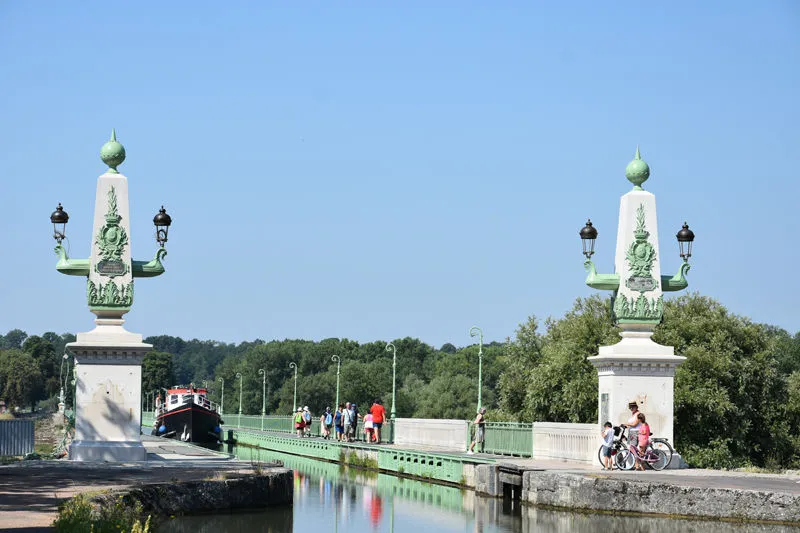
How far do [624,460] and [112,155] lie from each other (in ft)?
46.2

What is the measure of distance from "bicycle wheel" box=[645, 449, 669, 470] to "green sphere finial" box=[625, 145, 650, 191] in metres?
6.67

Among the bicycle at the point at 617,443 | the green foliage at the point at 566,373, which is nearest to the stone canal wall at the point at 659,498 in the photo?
the bicycle at the point at 617,443

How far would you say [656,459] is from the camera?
95.0 ft

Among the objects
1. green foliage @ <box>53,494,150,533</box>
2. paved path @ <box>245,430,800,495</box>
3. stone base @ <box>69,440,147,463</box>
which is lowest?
green foliage @ <box>53,494,150,533</box>

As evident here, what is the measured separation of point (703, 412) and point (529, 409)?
1050cm

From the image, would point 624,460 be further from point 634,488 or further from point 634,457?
point 634,488

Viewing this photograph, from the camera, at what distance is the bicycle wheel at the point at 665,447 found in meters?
29.2

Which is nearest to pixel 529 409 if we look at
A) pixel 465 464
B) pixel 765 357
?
pixel 765 357

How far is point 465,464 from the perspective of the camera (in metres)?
33.8

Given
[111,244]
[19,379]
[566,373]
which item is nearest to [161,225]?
[111,244]

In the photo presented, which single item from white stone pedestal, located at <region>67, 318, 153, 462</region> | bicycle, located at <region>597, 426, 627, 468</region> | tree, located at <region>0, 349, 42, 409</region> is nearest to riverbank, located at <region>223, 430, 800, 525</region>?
bicycle, located at <region>597, 426, 627, 468</region>

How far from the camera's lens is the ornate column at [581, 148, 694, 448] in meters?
30.0

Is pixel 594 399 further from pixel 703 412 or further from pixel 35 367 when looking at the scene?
pixel 35 367

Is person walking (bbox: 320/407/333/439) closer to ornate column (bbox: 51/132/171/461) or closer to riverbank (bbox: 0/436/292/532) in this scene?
riverbank (bbox: 0/436/292/532)
